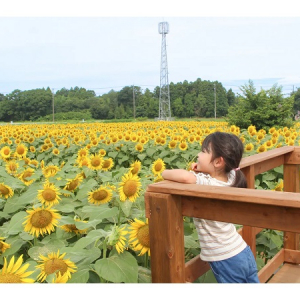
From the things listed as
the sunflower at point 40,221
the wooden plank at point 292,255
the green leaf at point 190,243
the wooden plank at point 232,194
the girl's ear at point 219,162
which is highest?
the girl's ear at point 219,162

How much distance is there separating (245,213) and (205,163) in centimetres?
53

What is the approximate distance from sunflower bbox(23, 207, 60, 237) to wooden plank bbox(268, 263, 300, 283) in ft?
4.45

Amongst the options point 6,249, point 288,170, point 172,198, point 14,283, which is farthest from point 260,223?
point 288,170

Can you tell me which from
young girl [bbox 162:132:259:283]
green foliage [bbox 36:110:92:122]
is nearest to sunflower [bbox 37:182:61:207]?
young girl [bbox 162:132:259:283]

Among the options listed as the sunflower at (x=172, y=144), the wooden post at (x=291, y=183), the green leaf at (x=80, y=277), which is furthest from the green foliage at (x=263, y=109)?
the green leaf at (x=80, y=277)

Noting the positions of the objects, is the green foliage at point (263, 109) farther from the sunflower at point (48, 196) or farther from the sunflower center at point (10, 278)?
the sunflower center at point (10, 278)

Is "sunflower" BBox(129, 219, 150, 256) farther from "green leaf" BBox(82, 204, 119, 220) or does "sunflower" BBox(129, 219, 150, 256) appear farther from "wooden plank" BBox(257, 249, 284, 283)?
"wooden plank" BBox(257, 249, 284, 283)

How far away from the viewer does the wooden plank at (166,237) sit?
1.43 meters

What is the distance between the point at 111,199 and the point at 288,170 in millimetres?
1348

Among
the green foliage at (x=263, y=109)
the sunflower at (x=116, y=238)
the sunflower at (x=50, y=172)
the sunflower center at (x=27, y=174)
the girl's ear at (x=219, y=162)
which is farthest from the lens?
the green foliage at (x=263, y=109)

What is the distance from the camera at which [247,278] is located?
1.77m

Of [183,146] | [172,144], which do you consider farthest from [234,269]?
[172,144]

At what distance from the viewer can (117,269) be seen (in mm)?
1400

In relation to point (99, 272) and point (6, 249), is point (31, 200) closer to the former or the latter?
point (6, 249)
